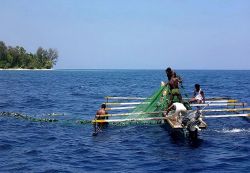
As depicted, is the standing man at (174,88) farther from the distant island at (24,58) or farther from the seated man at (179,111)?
the distant island at (24,58)

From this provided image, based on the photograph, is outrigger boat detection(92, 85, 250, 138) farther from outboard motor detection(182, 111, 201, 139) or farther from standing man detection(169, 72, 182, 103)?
standing man detection(169, 72, 182, 103)

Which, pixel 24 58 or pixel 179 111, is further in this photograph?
pixel 24 58

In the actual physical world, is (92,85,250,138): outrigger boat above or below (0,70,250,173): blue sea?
above

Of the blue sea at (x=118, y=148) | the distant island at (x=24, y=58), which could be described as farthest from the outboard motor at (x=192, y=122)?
the distant island at (x=24, y=58)

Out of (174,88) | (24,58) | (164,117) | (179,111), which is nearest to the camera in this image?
(179,111)

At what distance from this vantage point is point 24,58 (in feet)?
559

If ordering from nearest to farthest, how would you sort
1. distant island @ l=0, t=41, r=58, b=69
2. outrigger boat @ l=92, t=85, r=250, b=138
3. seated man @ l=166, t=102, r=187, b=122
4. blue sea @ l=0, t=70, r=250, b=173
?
blue sea @ l=0, t=70, r=250, b=173
outrigger boat @ l=92, t=85, r=250, b=138
seated man @ l=166, t=102, r=187, b=122
distant island @ l=0, t=41, r=58, b=69

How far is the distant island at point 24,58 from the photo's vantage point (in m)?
160

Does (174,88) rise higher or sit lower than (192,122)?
higher

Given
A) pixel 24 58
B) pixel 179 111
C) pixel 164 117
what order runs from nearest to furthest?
1. pixel 179 111
2. pixel 164 117
3. pixel 24 58

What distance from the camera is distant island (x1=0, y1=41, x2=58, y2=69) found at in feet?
527

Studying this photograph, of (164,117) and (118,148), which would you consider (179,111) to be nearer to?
(164,117)

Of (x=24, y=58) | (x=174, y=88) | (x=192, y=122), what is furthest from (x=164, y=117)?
(x=24, y=58)

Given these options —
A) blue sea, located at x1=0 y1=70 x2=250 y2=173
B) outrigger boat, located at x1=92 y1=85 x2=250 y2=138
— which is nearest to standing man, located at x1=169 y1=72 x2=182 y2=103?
outrigger boat, located at x1=92 y1=85 x2=250 y2=138
